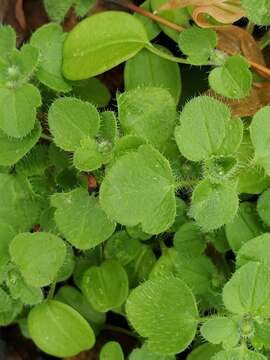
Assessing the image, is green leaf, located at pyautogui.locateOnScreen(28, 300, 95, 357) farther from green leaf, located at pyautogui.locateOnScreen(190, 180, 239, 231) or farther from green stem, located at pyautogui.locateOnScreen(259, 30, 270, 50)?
green stem, located at pyautogui.locateOnScreen(259, 30, 270, 50)

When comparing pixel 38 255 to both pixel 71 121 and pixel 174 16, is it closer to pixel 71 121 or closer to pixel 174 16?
pixel 71 121

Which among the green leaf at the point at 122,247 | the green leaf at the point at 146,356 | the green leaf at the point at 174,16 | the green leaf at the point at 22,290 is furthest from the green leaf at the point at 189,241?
the green leaf at the point at 174,16

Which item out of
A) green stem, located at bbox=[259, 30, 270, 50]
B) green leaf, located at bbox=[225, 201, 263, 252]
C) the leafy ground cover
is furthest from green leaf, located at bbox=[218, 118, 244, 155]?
green stem, located at bbox=[259, 30, 270, 50]

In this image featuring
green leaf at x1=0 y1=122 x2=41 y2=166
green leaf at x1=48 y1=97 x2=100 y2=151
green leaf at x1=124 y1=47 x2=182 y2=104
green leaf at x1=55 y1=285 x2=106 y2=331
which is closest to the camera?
green leaf at x1=48 y1=97 x2=100 y2=151

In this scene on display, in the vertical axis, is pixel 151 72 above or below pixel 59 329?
above

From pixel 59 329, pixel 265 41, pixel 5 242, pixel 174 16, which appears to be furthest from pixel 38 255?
pixel 265 41

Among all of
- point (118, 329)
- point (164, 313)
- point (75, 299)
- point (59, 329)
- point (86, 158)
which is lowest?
point (118, 329)

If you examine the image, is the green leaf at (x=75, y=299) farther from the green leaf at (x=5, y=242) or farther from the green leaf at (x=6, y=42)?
the green leaf at (x=6, y=42)
